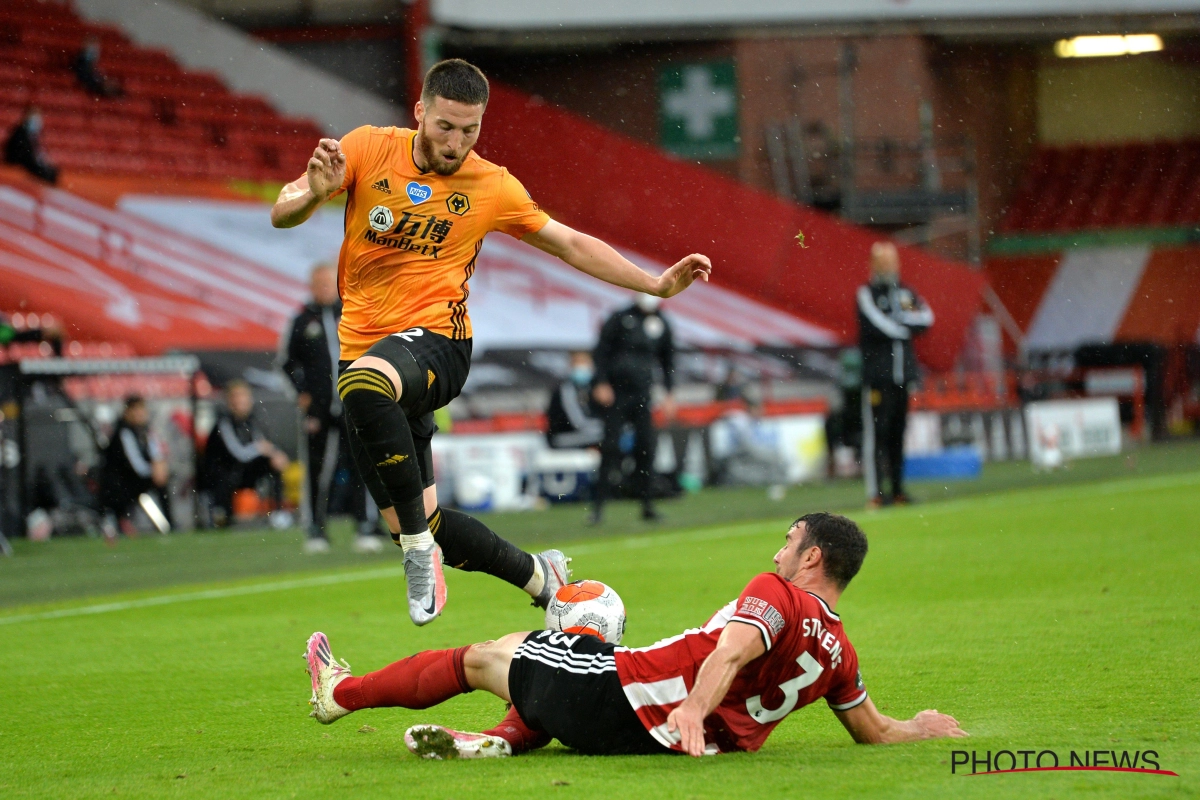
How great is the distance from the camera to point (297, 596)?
8.05 meters

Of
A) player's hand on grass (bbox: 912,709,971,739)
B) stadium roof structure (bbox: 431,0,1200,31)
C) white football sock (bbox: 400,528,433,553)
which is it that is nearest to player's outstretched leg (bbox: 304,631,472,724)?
white football sock (bbox: 400,528,433,553)

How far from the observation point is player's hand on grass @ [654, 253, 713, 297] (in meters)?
4.89

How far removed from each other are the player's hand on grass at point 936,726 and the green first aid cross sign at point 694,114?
22157 mm

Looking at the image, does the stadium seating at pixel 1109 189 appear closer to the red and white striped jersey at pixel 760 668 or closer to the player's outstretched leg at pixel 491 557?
the player's outstretched leg at pixel 491 557

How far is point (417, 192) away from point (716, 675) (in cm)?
209

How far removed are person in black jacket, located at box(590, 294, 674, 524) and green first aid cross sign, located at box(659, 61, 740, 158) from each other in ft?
45.0

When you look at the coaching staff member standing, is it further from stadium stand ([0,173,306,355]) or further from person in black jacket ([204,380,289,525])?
stadium stand ([0,173,306,355])

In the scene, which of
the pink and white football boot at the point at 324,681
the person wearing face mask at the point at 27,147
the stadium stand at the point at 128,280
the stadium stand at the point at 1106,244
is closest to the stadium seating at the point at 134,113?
the person wearing face mask at the point at 27,147

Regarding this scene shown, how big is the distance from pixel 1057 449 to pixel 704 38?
10834 millimetres

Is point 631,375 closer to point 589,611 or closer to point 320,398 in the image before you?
point 320,398

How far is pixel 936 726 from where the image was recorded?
3.91 meters

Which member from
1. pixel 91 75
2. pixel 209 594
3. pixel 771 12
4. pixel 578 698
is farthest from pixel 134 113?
pixel 578 698

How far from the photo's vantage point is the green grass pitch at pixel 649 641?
3.56 meters

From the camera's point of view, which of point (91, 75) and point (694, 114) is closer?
point (91, 75)
